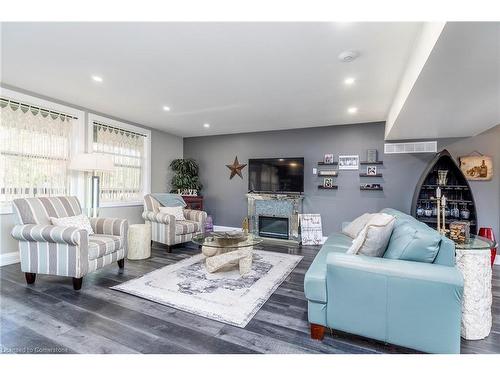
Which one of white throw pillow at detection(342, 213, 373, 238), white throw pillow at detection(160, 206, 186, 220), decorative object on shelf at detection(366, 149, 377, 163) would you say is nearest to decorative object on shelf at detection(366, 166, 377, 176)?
decorative object on shelf at detection(366, 149, 377, 163)

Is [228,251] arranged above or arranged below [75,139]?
below

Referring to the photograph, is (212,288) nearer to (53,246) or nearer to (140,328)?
(140,328)

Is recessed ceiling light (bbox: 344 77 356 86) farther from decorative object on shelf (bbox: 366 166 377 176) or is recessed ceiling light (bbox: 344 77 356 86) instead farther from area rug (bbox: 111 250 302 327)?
area rug (bbox: 111 250 302 327)

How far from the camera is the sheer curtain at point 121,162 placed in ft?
14.1

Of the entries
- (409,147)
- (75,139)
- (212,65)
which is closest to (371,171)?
(409,147)

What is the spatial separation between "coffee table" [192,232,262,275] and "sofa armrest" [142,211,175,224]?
2.58 ft

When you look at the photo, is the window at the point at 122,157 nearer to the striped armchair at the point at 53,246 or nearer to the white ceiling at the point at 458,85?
the striped armchair at the point at 53,246

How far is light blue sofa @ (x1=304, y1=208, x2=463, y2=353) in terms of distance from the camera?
1412 mm

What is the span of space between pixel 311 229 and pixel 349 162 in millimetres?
1510

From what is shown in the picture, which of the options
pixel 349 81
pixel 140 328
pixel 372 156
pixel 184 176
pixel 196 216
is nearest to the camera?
pixel 140 328

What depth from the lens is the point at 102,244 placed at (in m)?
2.60

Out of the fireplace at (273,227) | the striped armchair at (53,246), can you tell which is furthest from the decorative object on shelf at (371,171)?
the striped armchair at (53,246)
